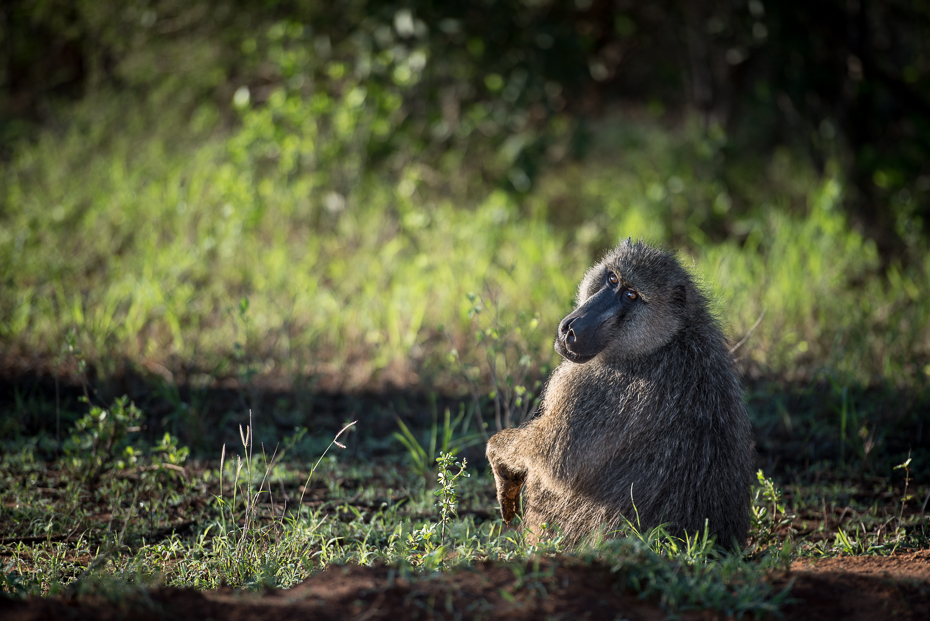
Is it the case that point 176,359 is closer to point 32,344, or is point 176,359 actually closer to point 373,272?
point 32,344

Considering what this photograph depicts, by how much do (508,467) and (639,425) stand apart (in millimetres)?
539

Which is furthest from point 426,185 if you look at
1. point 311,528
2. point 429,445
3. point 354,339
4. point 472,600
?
point 472,600

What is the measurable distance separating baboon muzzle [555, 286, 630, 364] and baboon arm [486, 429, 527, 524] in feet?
1.26

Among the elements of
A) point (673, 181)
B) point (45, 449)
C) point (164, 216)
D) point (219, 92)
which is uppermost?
point (219, 92)

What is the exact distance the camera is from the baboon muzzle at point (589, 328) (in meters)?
2.62

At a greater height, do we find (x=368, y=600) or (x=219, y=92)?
(x=219, y=92)

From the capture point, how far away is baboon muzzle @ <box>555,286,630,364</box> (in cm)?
262

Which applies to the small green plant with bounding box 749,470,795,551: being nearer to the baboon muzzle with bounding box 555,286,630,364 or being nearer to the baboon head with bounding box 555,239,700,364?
the baboon head with bounding box 555,239,700,364

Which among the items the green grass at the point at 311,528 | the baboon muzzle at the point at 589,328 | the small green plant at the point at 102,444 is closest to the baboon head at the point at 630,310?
the baboon muzzle at the point at 589,328

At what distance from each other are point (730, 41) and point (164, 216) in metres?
5.06

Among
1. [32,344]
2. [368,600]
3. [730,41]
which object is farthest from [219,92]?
[368,600]

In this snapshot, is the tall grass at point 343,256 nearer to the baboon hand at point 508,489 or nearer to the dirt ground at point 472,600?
the baboon hand at point 508,489

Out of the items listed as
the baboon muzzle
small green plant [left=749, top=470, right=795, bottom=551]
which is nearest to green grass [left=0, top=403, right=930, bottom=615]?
small green plant [left=749, top=470, right=795, bottom=551]

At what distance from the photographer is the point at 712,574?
212cm
